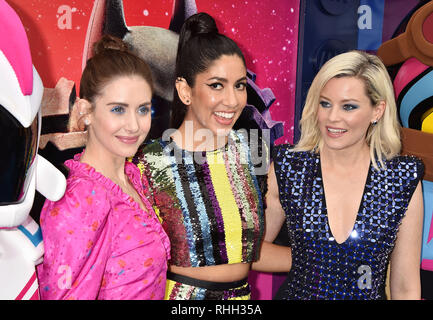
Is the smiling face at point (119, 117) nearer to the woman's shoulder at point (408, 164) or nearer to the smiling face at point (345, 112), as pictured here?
the smiling face at point (345, 112)

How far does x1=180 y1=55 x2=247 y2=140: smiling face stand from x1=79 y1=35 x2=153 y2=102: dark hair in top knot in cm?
20

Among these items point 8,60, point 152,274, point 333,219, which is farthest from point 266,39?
point 8,60

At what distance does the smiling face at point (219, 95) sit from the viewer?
1.30 metres

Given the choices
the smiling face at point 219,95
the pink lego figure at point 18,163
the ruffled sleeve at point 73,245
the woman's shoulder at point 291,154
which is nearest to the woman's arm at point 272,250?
the woman's shoulder at point 291,154

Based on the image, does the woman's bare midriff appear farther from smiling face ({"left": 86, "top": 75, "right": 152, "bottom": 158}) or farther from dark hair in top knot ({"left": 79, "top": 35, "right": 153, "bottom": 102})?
dark hair in top knot ({"left": 79, "top": 35, "right": 153, "bottom": 102})

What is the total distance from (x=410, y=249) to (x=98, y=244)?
39.2 inches

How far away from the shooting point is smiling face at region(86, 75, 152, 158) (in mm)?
1083

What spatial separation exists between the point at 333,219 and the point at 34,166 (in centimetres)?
95

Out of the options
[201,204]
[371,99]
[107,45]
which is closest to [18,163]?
[107,45]

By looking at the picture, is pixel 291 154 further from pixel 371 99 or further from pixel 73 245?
pixel 73 245

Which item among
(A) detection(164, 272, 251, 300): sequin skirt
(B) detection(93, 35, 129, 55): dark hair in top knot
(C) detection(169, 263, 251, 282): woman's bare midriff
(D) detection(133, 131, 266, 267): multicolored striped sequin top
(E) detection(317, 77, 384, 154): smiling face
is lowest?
(A) detection(164, 272, 251, 300): sequin skirt

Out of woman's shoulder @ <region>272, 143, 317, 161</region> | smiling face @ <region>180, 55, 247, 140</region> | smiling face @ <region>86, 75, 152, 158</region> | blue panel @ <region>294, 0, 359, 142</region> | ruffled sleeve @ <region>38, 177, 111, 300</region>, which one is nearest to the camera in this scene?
ruffled sleeve @ <region>38, 177, 111, 300</region>

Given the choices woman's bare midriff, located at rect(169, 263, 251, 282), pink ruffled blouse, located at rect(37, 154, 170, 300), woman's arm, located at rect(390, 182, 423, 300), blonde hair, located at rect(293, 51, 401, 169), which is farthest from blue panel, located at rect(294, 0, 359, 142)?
pink ruffled blouse, located at rect(37, 154, 170, 300)

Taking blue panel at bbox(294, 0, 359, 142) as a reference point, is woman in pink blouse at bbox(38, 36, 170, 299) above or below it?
below
